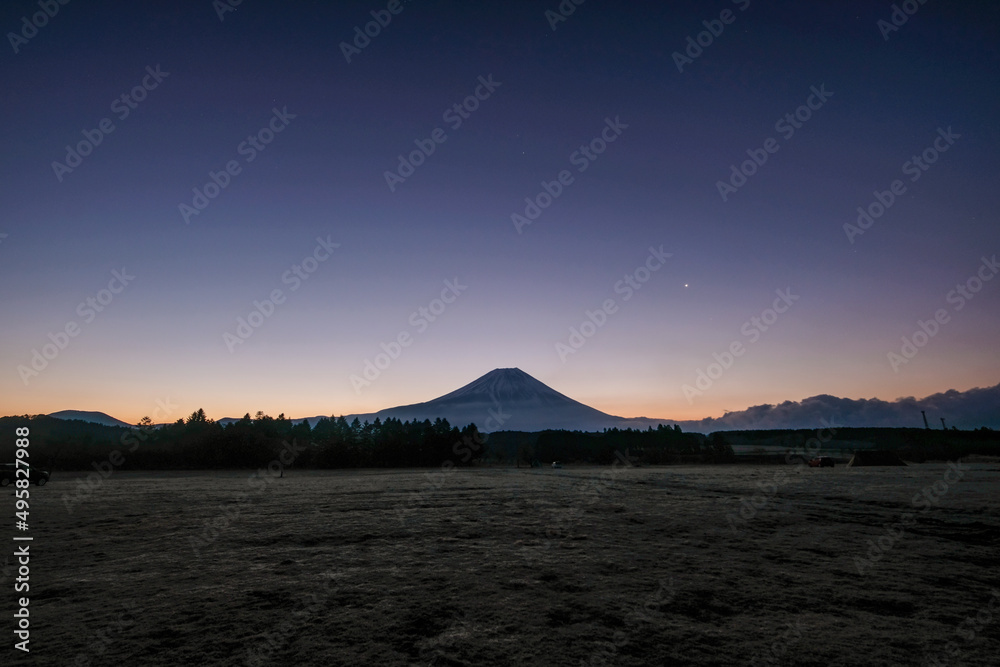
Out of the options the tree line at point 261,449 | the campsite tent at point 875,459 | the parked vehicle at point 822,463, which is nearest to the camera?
the parked vehicle at point 822,463

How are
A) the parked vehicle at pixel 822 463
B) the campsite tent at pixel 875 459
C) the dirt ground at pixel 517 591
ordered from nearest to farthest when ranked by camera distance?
1. the dirt ground at pixel 517 591
2. the parked vehicle at pixel 822 463
3. the campsite tent at pixel 875 459

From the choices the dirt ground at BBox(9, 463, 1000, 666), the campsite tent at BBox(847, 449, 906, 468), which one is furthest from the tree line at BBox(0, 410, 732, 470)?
the dirt ground at BBox(9, 463, 1000, 666)

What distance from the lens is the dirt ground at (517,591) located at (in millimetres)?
4906

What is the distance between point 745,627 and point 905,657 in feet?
4.53

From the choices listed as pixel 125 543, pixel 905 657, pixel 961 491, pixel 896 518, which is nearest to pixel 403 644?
pixel 905 657

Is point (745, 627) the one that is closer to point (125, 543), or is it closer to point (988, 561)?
point (988, 561)

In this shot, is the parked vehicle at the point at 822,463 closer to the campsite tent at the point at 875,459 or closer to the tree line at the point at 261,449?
the campsite tent at the point at 875,459

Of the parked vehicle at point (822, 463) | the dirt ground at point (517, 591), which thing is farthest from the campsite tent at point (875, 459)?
the dirt ground at point (517, 591)

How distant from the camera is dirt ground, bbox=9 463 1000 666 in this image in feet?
16.1

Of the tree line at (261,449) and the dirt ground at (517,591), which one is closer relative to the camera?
the dirt ground at (517,591)

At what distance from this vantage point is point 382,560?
346 inches

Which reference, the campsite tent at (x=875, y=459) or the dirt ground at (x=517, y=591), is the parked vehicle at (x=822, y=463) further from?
the dirt ground at (x=517, y=591)

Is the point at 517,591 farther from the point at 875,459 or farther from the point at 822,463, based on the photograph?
the point at 875,459

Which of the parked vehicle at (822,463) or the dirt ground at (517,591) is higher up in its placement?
the dirt ground at (517,591)
